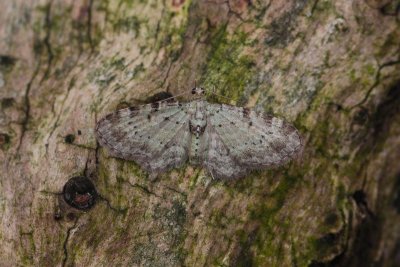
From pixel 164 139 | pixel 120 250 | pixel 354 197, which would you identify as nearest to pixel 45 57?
pixel 164 139

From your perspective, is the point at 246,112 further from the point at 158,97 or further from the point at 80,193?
the point at 80,193

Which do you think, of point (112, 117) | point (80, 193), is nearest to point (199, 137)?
point (112, 117)

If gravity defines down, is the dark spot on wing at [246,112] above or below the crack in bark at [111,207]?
above

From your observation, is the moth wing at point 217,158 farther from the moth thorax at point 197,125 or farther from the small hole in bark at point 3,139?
the small hole in bark at point 3,139

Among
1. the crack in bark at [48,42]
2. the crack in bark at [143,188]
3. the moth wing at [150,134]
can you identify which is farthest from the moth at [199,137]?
the crack in bark at [48,42]

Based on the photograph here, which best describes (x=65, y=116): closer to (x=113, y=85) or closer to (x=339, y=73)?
(x=113, y=85)

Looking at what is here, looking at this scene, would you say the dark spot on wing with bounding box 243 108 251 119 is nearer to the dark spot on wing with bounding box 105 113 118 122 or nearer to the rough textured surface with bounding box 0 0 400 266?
the rough textured surface with bounding box 0 0 400 266

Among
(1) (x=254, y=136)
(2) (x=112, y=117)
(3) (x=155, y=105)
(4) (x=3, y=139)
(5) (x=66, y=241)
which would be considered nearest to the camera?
(5) (x=66, y=241)

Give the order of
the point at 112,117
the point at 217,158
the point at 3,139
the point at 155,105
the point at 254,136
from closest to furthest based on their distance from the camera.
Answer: the point at 3,139 < the point at 112,117 < the point at 155,105 < the point at 217,158 < the point at 254,136
